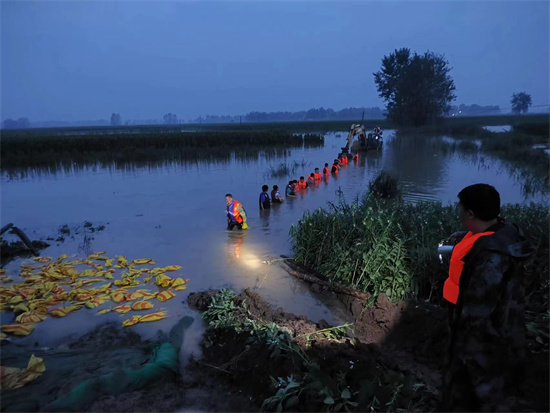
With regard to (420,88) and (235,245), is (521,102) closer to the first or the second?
(420,88)

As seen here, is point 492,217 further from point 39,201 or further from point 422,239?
point 39,201

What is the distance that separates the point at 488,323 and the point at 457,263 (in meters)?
0.34

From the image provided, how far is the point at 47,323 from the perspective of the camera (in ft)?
17.6

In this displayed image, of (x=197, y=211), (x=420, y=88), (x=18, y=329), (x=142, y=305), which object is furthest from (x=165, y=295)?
Result: (x=420, y=88)

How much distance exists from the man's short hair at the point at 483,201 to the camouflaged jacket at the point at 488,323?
9cm

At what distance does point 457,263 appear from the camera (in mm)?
2189

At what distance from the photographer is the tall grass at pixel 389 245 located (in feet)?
16.6

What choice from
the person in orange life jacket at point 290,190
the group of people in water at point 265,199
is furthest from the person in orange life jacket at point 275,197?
the person in orange life jacket at point 290,190

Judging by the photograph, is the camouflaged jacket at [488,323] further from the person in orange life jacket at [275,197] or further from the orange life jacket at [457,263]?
the person in orange life jacket at [275,197]

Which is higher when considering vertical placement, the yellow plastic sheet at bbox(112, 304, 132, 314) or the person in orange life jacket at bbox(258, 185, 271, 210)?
the person in orange life jacket at bbox(258, 185, 271, 210)

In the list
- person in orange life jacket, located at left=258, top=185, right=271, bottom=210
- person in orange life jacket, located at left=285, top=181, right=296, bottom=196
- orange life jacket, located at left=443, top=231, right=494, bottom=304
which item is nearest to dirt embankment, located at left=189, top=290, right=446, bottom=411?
orange life jacket, located at left=443, top=231, right=494, bottom=304

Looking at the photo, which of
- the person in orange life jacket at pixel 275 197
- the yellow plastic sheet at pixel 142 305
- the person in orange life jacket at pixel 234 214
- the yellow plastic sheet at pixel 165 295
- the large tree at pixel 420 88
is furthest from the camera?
the large tree at pixel 420 88

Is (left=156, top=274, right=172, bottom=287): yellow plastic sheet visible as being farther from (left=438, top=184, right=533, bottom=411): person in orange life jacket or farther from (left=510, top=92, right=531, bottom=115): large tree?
(left=510, top=92, right=531, bottom=115): large tree

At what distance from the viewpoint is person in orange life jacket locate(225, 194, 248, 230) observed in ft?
31.1
